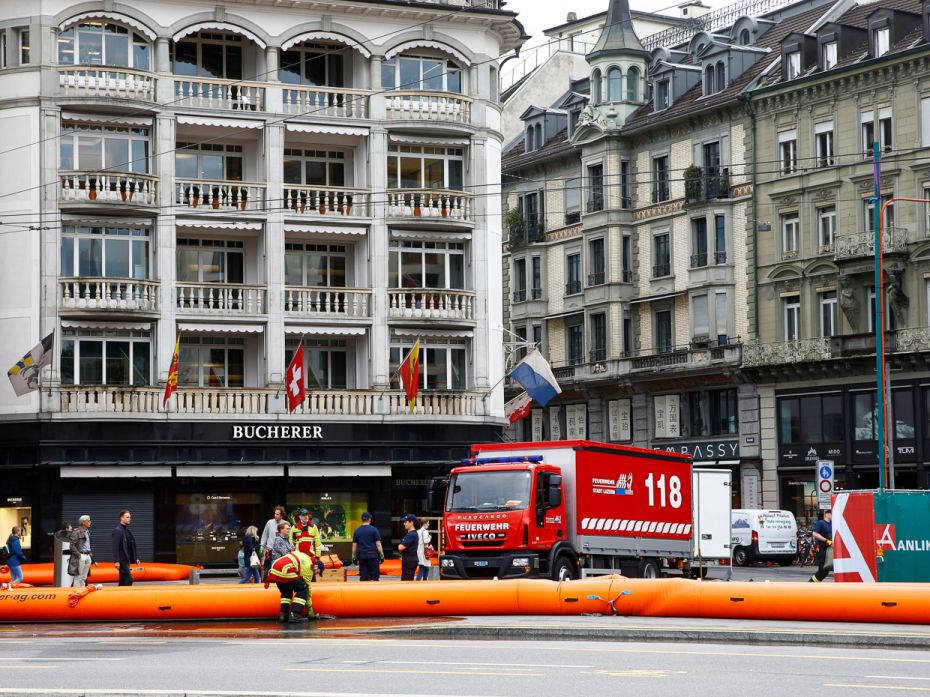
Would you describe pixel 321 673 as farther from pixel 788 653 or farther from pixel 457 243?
pixel 457 243

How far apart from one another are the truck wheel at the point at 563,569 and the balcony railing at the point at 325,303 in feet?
57.9

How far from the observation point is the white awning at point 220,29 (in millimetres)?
46719

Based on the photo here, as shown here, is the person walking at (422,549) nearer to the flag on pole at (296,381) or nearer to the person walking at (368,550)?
the person walking at (368,550)

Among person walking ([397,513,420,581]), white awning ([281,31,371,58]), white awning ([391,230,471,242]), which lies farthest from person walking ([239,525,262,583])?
white awning ([281,31,371,58])

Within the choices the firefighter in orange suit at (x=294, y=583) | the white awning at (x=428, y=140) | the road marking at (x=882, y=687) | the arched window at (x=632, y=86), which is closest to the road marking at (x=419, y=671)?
the road marking at (x=882, y=687)

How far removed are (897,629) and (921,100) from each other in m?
41.0

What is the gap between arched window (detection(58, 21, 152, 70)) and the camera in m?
46.3

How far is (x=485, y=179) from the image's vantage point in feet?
163

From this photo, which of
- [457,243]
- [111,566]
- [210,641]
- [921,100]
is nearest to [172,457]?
[111,566]

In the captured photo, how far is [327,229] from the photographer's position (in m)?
48.1

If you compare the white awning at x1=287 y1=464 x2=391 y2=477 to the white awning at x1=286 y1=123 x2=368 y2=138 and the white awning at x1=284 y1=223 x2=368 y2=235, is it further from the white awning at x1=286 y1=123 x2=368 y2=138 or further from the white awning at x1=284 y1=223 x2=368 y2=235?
the white awning at x1=286 y1=123 x2=368 y2=138

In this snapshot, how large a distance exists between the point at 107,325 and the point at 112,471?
13.9 ft

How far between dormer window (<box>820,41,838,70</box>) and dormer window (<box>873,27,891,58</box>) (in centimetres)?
203

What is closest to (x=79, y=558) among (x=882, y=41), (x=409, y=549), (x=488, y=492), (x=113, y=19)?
(x=409, y=549)
